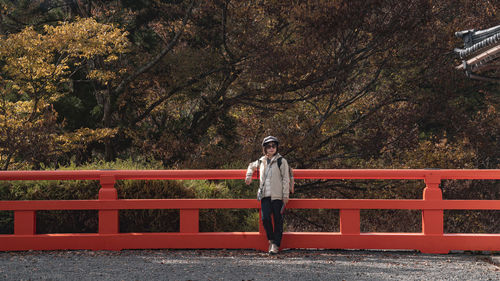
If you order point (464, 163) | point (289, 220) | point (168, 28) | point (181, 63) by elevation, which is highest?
point (168, 28)

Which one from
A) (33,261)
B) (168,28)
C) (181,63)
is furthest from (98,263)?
(168,28)

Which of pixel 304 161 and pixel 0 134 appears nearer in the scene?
pixel 0 134

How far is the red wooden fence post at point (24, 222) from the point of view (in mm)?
6863

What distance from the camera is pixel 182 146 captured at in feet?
53.0

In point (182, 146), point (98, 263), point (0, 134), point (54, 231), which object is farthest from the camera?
point (182, 146)

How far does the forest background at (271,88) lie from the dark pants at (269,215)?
8546mm

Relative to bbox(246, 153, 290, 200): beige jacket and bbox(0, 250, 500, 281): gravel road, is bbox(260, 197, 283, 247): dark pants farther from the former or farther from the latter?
bbox(0, 250, 500, 281): gravel road

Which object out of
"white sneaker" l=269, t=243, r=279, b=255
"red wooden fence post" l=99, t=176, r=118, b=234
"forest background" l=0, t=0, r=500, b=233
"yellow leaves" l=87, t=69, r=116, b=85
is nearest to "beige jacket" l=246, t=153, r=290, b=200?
"white sneaker" l=269, t=243, r=279, b=255

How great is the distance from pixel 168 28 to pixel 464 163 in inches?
422

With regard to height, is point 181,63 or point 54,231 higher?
point 181,63

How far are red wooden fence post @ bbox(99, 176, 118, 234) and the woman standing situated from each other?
176 cm

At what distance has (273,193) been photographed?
661 centimetres

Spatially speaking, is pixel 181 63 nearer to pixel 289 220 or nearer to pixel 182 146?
pixel 182 146

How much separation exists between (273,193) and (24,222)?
317 cm
